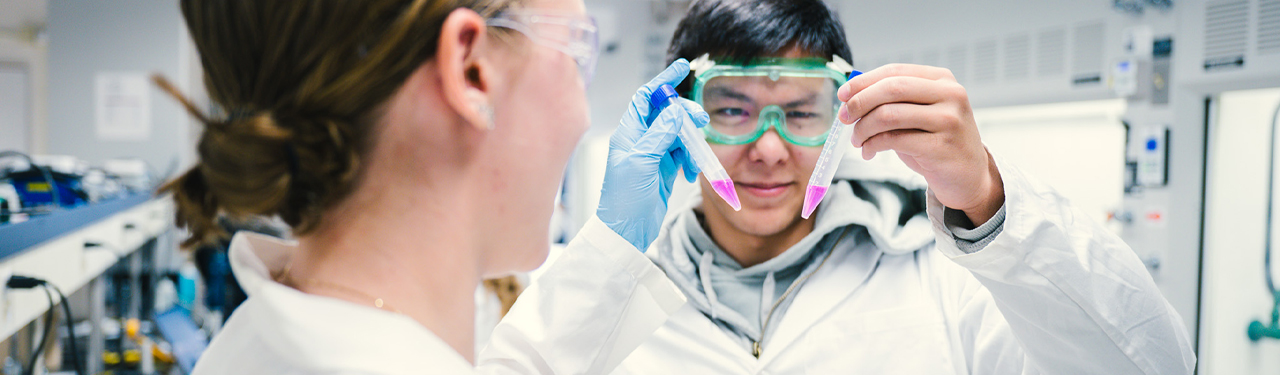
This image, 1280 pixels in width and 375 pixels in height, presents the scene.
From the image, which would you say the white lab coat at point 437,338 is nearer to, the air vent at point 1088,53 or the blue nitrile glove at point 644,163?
the blue nitrile glove at point 644,163

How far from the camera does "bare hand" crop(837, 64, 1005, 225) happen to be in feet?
A: 3.12

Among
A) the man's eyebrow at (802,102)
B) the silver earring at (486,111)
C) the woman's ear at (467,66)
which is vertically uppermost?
the man's eyebrow at (802,102)

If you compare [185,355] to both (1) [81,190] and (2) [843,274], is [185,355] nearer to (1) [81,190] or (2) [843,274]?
(1) [81,190]

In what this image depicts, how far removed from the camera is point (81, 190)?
9.37ft

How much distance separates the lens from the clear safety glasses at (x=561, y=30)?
702 millimetres

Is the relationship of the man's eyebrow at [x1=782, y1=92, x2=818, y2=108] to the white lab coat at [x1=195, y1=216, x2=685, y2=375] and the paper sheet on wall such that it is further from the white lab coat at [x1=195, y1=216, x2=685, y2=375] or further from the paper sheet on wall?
the paper sheet on wall

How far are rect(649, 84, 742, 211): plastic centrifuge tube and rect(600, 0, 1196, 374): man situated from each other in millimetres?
185

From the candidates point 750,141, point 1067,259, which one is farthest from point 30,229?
point 1067,259

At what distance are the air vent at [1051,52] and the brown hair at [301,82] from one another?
2.92m

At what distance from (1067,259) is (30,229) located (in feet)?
7.44

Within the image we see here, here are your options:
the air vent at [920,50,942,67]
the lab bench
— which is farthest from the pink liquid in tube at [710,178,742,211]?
the air vent at [920,50,942,67]

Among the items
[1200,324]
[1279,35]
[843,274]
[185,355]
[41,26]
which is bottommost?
[185,355]

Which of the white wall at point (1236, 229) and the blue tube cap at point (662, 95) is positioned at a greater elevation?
the blue tube cap at point (662, 95)

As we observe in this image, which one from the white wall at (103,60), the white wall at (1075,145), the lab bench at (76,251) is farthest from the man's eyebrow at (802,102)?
the white wall at (103,60)
